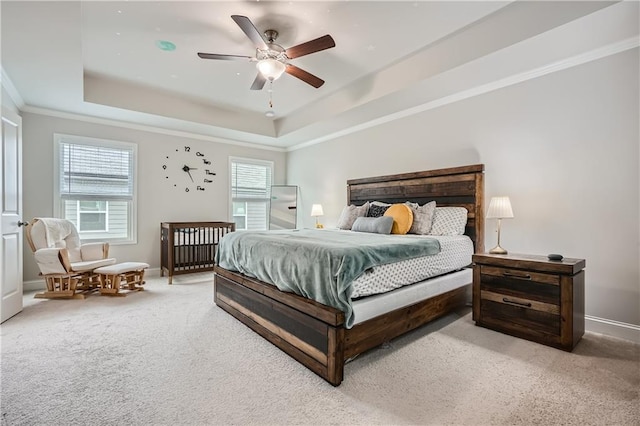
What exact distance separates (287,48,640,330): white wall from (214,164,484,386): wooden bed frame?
22cm

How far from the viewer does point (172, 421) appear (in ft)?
5.07

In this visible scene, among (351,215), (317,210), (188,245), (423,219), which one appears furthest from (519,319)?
(188,245)

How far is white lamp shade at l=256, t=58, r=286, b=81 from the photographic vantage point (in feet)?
9.31

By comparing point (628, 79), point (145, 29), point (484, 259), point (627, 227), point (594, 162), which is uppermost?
point (145, 29)

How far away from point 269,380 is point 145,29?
3.25m

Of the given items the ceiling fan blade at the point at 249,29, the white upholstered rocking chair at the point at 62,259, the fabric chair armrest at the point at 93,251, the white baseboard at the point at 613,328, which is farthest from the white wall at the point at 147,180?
the white baseboard at the point at 613,328

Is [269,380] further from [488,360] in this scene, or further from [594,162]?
[594,162]

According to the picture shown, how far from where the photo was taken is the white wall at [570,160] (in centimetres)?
259

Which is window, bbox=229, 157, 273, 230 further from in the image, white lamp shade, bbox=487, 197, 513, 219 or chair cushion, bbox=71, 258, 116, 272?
white lamp shade, bbox=487, 197, 513, 219

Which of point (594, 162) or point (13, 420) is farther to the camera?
point (594, 162)

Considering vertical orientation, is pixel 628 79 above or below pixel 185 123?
below

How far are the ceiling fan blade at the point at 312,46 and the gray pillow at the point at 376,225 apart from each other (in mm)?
1977

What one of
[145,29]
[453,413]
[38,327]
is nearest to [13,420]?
[38,327]

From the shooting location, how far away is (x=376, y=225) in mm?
3654
